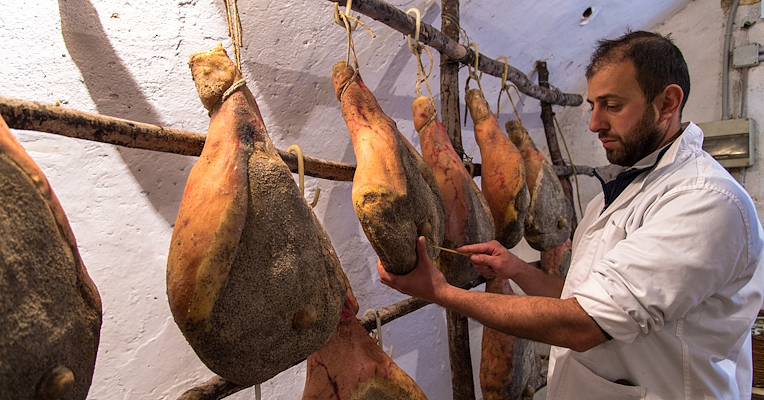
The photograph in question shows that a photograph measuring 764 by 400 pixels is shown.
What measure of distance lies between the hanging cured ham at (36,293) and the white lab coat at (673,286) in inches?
38.7

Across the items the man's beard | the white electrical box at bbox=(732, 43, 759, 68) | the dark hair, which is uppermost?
the white electrical box at bbox=(732, 43, 759, 68)

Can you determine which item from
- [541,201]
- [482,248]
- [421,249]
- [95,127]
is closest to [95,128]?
[95,127]

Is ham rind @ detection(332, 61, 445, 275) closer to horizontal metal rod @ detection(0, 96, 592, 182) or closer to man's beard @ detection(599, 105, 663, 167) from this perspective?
horizontal metal rod @ detection(0, 96, 592, 182)

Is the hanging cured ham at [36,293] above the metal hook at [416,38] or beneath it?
beneath

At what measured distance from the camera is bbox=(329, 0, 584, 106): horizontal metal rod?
132cm

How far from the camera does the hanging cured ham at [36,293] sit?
566mm

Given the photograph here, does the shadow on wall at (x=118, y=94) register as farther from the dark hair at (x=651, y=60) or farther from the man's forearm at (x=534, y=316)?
the dark hair at (x=651, y=60)

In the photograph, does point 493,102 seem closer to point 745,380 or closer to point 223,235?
point 745,380

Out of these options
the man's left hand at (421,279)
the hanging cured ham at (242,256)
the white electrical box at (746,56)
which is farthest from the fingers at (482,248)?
the white electrical box at (746,56)

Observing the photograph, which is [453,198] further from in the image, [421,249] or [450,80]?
[450,80]

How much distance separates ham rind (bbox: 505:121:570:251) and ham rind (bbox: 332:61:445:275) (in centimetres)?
66

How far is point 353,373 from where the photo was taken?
1.11 meters

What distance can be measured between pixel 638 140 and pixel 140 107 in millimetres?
1393

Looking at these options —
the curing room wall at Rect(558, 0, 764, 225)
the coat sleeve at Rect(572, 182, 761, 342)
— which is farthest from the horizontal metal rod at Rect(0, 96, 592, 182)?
the curing room wall at Rect(558, 0, 764, 225)
